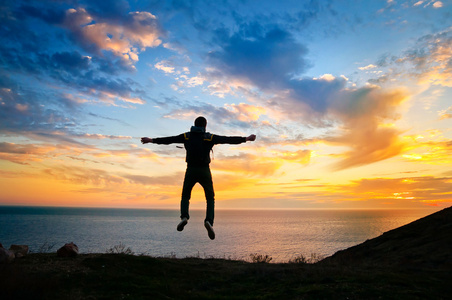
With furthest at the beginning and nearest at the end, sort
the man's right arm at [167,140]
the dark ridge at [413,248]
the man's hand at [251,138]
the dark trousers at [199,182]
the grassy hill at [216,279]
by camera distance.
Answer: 1. the dark ridge at [413,248]
2. the grassy hill at [216,279]
3. the man's right arm at [167,140]
4. the dark trousers at [199,182]
5. the man's hand at [251,138]

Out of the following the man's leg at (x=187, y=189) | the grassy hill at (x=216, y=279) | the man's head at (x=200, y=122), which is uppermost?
the man's head at (x=200, y=122)

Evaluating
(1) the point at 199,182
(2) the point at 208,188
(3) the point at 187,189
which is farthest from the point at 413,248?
(3) the point at 187,189

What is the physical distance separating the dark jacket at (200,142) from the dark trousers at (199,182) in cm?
18

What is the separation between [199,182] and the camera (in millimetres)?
8578

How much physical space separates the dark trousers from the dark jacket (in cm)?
18

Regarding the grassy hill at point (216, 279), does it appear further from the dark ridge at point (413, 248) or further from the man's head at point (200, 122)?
the man's head at point (200, 122)

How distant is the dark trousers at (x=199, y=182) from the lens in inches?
330

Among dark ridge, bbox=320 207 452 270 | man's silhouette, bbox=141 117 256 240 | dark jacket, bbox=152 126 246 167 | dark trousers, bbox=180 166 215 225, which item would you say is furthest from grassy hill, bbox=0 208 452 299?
dark jacket, bbox=152 126 246 167

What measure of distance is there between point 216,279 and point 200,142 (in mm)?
7457

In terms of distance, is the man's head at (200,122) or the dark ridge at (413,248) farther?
the dark ridge at (413,248)

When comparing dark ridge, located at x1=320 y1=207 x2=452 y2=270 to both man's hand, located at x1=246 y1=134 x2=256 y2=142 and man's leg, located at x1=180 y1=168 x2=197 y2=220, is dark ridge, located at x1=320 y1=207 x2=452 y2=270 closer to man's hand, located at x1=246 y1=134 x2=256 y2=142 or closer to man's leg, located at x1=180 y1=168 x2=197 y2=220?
man's hand, located at x1=246 y1=134 x2=256 y2=142

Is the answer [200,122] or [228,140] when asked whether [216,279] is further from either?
[200,122]

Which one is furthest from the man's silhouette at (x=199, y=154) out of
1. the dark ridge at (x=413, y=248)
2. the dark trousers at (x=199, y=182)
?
the dark ridge at (x=413, y=248)

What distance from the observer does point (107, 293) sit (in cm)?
955
